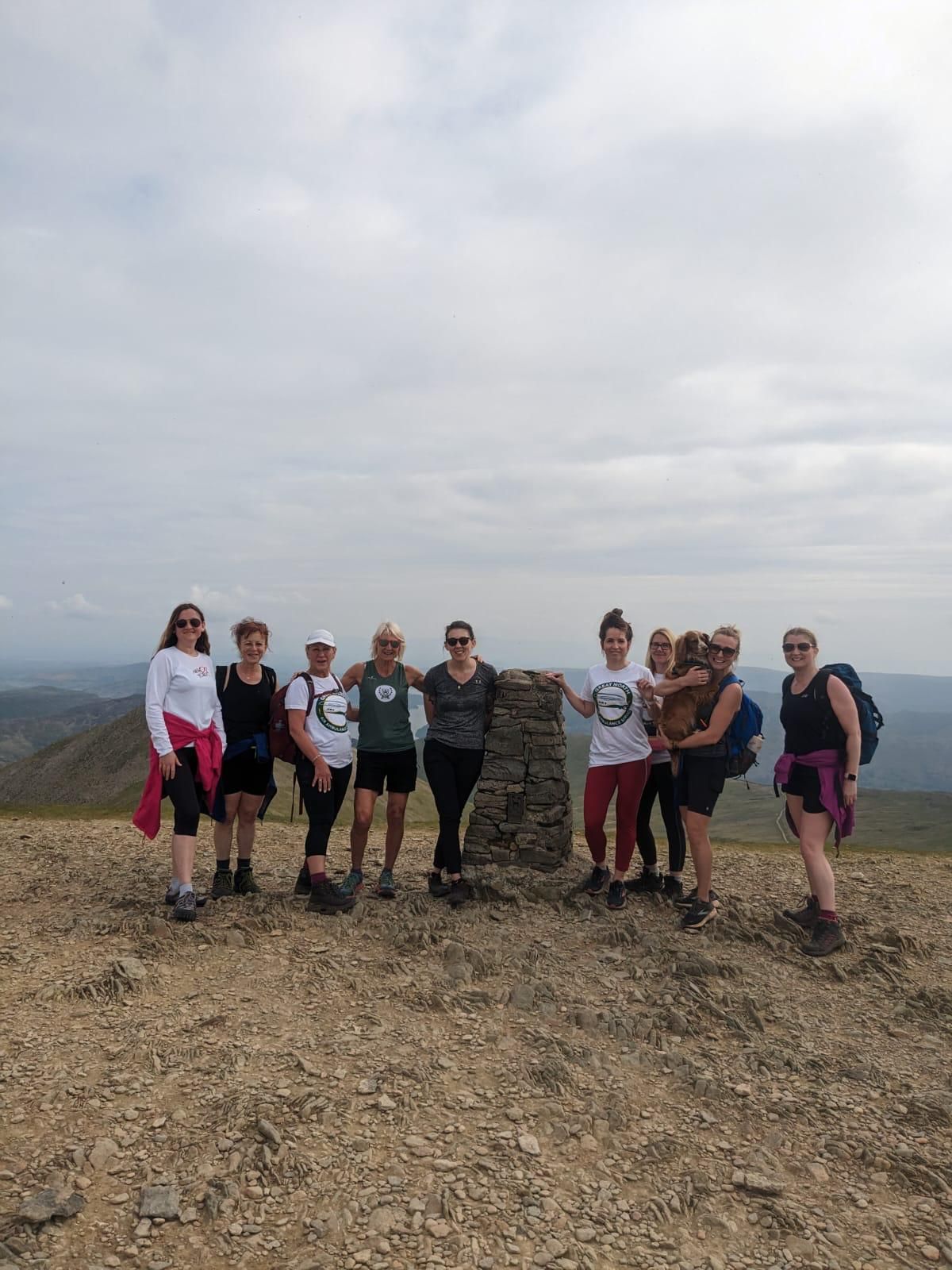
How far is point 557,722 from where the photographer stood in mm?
11859

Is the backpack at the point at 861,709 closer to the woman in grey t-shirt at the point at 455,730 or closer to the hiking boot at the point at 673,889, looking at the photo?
the hiking boot at the point at 673,889

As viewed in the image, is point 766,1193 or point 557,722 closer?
point 766,1193

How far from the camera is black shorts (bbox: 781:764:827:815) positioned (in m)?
8.71

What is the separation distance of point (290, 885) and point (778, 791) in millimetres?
6848

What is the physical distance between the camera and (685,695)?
9352mm

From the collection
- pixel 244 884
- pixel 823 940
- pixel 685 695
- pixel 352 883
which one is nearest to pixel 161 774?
pixel 244 884

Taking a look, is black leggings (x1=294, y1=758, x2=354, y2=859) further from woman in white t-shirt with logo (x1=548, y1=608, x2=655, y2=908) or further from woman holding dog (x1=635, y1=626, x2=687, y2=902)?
woman holding dog (x1=635, y1=626, x2=687, y2=902)

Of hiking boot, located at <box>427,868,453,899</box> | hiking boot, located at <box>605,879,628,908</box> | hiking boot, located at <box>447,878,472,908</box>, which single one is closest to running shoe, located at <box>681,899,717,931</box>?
hiking boot, located at <box>605,879,628,908</box>

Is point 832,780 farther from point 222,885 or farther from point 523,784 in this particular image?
point 222,885

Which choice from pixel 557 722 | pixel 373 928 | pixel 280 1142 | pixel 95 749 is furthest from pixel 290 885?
pixel 95 749

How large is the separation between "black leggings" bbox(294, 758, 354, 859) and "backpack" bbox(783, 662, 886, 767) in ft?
18.0

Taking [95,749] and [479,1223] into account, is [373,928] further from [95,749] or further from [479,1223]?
[95,749]

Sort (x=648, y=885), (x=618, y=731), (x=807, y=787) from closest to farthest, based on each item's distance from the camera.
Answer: (x=807, y=787), (x=618, y=731), (x=648, y=885)

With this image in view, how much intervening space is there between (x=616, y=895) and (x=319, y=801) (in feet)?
13.3
